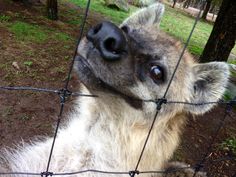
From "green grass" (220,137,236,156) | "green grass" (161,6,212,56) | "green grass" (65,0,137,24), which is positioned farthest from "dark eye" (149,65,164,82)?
"green grass" (65,0,137,24)

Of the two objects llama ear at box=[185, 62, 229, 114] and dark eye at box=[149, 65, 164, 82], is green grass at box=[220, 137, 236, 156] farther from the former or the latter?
dark eye at box=[149, 65, 164, 82]

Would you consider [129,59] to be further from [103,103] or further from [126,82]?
[103,103]

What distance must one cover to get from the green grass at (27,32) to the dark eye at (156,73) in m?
4.44

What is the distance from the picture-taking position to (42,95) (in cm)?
486

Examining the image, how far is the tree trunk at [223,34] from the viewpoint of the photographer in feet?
20.1

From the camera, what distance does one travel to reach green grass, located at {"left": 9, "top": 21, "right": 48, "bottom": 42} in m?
6.73

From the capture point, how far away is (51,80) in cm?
534

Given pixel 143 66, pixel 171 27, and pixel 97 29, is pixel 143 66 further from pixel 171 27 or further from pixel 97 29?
pixel 171 27

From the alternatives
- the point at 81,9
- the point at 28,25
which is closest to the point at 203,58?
the point at 28,25

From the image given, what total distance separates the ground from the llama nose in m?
1.67

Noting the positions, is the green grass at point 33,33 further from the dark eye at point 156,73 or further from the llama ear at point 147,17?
the dark eye at point 156,73

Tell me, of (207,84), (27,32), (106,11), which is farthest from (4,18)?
(106,11)

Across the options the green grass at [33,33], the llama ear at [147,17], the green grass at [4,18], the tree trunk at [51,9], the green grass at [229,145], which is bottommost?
the green grass at [229,145]

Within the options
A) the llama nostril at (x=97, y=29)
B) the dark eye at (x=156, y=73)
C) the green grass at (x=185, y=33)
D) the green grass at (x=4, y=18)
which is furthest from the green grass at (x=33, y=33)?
the llama nostril at (x=97, y=29)
